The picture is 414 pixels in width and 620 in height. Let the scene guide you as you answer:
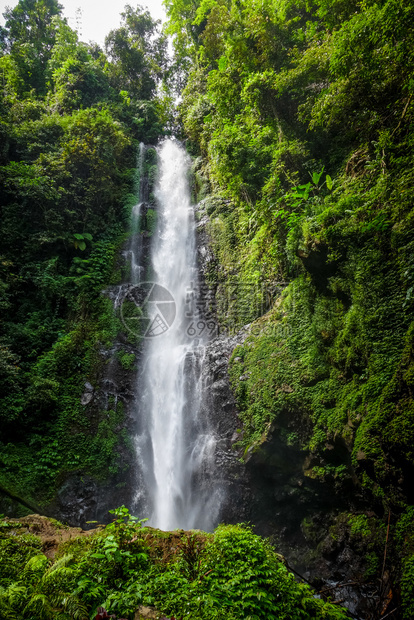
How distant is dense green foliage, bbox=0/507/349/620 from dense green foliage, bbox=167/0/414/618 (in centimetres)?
228

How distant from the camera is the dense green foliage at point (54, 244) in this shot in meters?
8.54

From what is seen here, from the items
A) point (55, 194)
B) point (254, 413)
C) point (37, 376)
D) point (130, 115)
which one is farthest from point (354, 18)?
point (130, 115)

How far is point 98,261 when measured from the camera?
13.0m

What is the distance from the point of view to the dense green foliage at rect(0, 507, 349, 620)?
93.5 inches

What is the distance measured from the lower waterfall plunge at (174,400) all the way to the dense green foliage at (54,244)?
4.05ft

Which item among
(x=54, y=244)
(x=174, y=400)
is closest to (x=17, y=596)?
(x=174, y=400)

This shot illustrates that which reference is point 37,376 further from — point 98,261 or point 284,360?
point 284,360

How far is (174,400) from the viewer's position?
10.0 meters

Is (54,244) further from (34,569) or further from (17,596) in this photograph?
(17,596)

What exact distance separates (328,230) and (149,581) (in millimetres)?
6187

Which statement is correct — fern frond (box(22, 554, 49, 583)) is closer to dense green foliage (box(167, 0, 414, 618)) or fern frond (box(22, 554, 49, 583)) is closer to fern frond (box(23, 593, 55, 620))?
fern frond (box(23, 593, 55, 620))

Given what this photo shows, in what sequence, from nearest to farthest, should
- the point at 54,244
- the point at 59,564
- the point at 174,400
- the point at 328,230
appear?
the point at 59,564 < the point at 328,230 < the point at 174,400 < the point at 54,244

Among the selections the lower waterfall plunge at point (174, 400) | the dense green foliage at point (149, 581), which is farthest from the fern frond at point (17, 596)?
the lower waterfall plunge at point (174, 400)

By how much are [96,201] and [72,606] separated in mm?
15116
